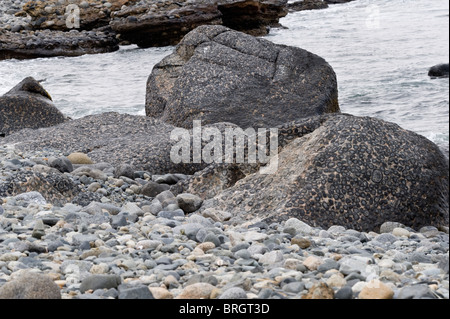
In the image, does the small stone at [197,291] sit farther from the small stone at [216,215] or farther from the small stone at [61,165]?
the small stone at [61,165]

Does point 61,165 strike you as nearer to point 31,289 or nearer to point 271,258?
point 271,258

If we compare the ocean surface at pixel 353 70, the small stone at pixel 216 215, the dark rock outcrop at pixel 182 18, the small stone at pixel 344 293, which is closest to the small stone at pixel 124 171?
the small stone at pixel 216 215

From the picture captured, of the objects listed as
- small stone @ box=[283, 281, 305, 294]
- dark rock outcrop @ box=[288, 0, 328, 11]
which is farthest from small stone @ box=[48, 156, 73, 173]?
dark rock outcrop @ box=[288, 0, 328, 11]

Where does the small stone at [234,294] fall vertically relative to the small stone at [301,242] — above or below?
above

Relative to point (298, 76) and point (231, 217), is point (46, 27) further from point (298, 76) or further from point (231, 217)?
point (231, 217)

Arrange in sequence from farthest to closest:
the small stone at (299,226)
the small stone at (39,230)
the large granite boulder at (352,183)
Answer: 1. the large granite boulder at (352,183)
2. the small stone at (299,226)
3. the small stone at (39,230)

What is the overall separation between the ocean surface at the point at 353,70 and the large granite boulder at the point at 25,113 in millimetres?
2411

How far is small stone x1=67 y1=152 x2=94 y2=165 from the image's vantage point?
6164mm

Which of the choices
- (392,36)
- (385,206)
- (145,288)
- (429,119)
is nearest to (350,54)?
(392,36)

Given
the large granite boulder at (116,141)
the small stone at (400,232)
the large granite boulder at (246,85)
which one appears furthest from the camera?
the large granite boulder at (246,85)

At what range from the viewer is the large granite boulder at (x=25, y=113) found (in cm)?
877

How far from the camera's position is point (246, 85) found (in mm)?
7879

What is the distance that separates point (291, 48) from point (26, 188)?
4698 mm

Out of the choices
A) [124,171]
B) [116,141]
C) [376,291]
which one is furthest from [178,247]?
[116,141]
